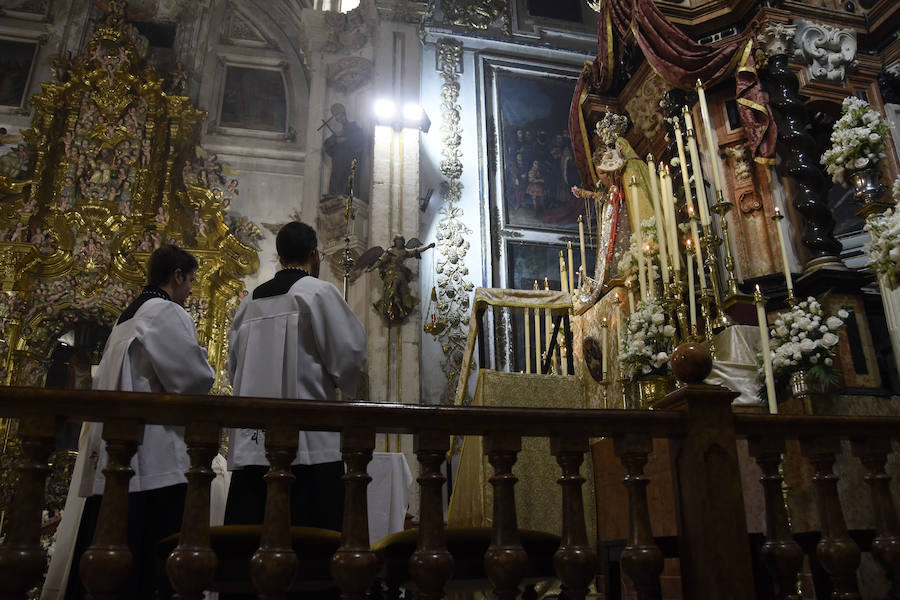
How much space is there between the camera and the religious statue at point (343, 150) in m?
8.62

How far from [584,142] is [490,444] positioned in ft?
15.0

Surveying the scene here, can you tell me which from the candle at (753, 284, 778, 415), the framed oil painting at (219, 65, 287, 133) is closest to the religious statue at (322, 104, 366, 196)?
the framed oil painting at (219, 65, 287, 133)

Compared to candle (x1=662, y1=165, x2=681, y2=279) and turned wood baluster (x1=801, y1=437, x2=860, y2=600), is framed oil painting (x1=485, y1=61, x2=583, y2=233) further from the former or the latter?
turned wood baluster (x1=801, y1=437, x2=860, y2=600)

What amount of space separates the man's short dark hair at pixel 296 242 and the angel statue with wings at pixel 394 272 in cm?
509

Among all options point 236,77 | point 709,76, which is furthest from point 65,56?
point 709,76

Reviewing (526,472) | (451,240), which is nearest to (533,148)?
(451,240)

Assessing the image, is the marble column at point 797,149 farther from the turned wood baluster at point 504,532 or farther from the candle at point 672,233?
the turned wood baluster at point 504,532

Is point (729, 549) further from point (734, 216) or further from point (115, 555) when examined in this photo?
point (734, 216)

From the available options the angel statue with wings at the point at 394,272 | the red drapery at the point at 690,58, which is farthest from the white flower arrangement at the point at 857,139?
the angel statue with wings at the point at 394,272

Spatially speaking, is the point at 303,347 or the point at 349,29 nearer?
the point at 303,347

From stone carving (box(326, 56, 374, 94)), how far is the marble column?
231 inches

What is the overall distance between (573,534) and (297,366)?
1158mm

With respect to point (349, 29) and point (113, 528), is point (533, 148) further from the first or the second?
point (113, 528)

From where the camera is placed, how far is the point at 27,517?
147 centimetres
